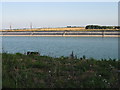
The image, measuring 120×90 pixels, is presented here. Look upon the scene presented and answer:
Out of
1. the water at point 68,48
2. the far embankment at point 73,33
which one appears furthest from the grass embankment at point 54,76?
the far embankment at point 73,33

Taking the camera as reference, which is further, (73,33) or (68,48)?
(73,33)

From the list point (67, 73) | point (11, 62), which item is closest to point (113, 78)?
point (67, 73)

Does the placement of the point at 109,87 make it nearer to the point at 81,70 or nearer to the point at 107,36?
the point at 81,70

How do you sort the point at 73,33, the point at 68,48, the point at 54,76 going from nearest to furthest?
the point at 54,76, the point at 68,48, the point at 73,33

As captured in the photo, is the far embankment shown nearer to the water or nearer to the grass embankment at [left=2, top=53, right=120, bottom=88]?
the water

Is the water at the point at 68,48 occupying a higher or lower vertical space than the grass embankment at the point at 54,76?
lower

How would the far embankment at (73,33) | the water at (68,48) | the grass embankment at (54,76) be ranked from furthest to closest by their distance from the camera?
the far embankment at (73,33), the water at (68,48), the grass embankment at (54,76)

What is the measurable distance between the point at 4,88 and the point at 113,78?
2.11m

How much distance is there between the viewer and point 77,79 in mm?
3648

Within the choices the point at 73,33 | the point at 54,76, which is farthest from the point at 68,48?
the point at 73,33

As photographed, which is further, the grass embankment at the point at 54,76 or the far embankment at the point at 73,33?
the far embankment at the point at 73,33

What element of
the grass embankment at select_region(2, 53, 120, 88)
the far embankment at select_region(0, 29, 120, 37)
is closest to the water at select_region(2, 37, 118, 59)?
the grass embankment at select_region(2, 53, 120, 88)

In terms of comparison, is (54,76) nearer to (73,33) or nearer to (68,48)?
(68,48)

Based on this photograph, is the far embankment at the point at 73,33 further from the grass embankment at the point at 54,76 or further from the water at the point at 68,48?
the grass embankment at the point at 54,76
